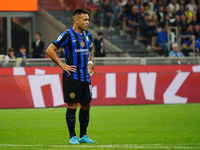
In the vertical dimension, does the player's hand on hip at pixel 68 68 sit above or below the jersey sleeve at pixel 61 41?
below

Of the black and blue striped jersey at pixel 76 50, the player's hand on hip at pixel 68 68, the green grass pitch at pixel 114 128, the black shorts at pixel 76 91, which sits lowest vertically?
the green grass pitch at pixel 114 128

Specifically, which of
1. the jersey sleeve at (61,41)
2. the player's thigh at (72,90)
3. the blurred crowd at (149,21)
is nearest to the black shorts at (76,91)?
the player's thigh at (72,90)

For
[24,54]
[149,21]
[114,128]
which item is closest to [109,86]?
[24,54]

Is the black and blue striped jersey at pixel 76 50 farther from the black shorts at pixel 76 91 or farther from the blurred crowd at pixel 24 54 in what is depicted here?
the blurred crowd at pixel 24 54

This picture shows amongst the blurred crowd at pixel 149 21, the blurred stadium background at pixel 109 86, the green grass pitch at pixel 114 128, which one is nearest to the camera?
the green grass pitch at pixel 114 128

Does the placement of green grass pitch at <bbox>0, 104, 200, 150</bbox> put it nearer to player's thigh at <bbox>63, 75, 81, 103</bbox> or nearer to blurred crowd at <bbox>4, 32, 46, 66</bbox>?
player's thigh at <bbox>63, 75, 81, 103</bbox>

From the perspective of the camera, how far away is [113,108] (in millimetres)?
17312

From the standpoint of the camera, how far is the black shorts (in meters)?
8.88

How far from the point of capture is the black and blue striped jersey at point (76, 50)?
891 centimetres

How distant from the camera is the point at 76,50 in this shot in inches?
351

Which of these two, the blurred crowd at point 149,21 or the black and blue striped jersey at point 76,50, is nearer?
the black and blue striped jersey at point 76,50

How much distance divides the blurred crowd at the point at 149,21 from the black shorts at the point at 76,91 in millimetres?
14447


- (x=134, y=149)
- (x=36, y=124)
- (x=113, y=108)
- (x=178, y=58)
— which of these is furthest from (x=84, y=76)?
(x=178, y=58)

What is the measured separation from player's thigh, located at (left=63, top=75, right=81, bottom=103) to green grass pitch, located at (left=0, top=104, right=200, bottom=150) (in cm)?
76
